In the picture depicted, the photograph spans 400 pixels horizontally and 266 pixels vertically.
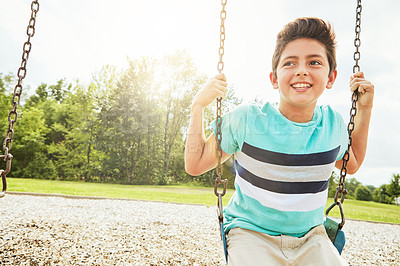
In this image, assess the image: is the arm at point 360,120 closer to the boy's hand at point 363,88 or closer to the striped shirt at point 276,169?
the boy's hand at point 363,88

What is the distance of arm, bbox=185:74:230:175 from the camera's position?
1687 mm

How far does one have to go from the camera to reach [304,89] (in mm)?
1651

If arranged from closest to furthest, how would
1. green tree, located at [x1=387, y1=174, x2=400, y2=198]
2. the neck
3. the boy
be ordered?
the boy, the neck, green tree, located at [x1=387, y1=174, x2=400, y2=198]

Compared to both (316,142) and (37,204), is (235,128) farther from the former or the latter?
(37,204)

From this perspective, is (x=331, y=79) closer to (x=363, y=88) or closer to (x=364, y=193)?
(x=363, y=88)

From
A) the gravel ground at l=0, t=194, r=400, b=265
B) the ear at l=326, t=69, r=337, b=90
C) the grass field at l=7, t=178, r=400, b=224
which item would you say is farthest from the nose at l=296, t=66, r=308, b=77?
the grass field at l=7, t=178, r=400, b=224

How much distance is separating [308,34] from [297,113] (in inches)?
19.6

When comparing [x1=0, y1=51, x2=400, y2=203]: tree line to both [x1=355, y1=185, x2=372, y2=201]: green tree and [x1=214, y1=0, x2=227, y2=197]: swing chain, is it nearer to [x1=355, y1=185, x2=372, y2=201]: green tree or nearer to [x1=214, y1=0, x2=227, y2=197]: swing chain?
[x1=355, y1=185, x2=372, y2=201]: green tree

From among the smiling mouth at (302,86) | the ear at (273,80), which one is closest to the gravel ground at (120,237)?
the ear at (273,80)

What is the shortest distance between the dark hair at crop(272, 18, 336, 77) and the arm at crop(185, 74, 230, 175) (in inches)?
17.7

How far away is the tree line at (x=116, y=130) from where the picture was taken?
64.0 feet

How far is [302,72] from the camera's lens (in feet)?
5.36

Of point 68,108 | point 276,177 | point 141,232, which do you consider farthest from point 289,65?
point 68,108

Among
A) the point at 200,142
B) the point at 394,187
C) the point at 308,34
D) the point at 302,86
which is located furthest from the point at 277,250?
the point at 394,187
